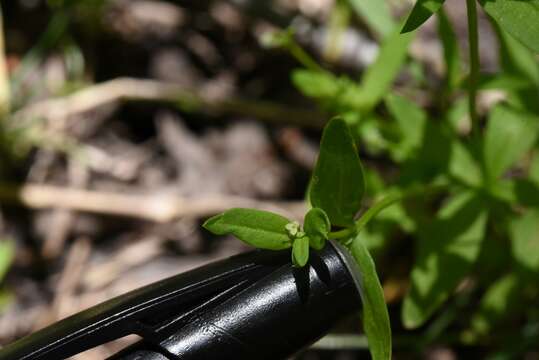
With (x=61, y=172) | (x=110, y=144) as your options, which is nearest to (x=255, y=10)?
(x=110, y=144)

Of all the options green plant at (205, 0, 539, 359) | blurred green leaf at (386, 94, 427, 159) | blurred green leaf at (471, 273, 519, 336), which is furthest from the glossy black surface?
blurred green leaf at (471, 273, 519, 336)

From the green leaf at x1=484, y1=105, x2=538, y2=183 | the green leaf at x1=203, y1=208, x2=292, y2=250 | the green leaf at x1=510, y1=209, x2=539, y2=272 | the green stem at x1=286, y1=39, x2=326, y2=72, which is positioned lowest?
the green leaf at x1=510, y1=209, x2=539, y2=272

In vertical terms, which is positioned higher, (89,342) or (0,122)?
(0,122)

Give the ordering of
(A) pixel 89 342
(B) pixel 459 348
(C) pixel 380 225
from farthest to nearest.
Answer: (B) pixel 459 348 < (C) pixel 380 225 < (A) pixel 89 342


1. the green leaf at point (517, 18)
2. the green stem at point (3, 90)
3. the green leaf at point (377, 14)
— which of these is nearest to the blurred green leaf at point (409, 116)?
the green leaf at point (377, 14)

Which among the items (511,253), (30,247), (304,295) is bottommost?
(511,253)

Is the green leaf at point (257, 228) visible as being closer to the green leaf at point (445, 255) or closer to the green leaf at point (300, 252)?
the green leaf at point (300, 252)

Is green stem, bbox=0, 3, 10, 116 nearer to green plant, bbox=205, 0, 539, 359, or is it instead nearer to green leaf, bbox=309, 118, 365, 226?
green plant, bbox=205, 0, 539, 359

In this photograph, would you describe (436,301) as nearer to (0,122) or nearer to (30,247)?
(30,247)
